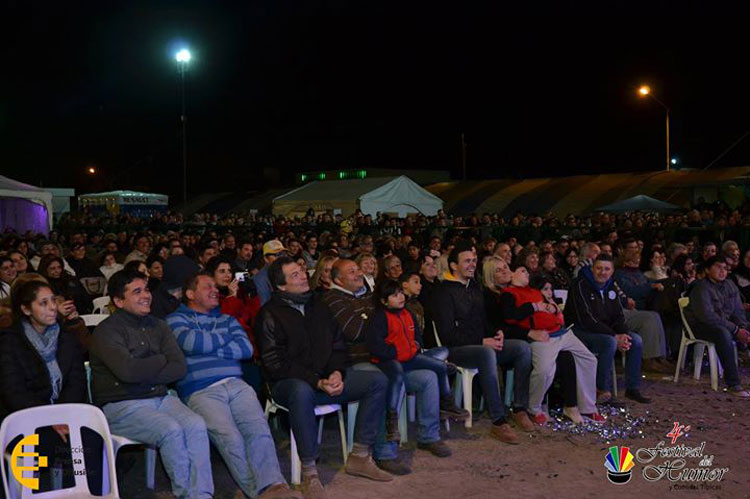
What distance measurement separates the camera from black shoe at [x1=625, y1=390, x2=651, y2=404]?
649 cm

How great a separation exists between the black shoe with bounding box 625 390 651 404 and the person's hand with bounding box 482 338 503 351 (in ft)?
5.07

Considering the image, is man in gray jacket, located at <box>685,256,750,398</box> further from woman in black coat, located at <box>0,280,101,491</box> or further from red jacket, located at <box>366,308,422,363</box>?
woman in black coat, located at <box>0,280,101,491</box>

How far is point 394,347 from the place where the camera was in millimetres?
5254

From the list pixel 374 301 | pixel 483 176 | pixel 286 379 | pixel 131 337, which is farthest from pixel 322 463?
pixel 483 176

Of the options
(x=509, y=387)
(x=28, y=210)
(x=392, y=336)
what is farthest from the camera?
(x=28, y=210)

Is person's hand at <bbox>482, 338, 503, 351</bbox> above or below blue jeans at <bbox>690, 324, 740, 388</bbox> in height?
above

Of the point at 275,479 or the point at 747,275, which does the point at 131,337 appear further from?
the point at 747,275

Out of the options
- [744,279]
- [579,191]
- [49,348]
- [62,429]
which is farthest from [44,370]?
[579,191]

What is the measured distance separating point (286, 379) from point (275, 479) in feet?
2.11

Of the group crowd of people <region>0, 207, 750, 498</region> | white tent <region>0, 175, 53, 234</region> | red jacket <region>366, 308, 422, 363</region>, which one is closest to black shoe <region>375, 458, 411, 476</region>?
crowd of people <region>0, 207, 750, 498</region>

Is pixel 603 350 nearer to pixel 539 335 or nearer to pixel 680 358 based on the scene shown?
pixel 539 335

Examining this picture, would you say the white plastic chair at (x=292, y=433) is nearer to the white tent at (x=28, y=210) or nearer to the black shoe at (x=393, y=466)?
the black shoe at (x=393, y=466)

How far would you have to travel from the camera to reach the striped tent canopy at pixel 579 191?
24.9 metres

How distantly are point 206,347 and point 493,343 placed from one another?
2.29 m
